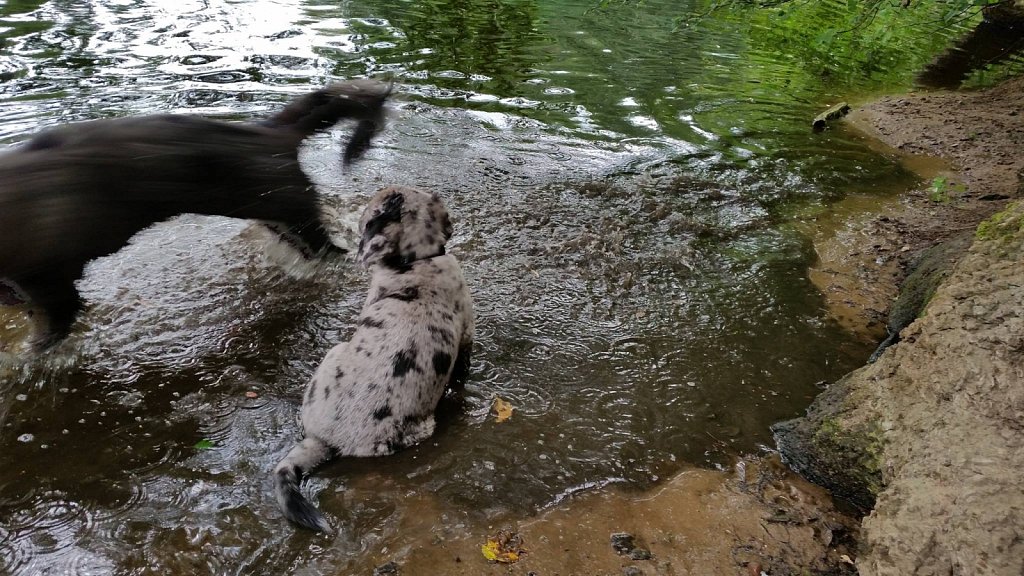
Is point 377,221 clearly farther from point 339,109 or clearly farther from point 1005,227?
point 1005,227

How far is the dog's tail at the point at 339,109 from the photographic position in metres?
4.15

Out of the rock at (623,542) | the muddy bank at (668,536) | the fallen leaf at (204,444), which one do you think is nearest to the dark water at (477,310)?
the fallen leaf at (204,444)

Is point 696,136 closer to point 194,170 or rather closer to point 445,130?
point 445,130

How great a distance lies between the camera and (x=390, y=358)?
3.00 metres

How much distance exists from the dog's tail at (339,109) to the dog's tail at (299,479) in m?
2.27

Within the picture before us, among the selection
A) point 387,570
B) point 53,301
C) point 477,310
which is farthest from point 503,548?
point 53,301

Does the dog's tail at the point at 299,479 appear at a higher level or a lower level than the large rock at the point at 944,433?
lower

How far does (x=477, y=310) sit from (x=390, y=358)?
142 cm

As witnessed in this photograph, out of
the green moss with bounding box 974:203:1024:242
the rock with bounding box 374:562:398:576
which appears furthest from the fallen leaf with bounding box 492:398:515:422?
the green moss with bounding box 974:203:1024:242

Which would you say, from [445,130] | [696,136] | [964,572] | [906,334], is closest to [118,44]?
[445,130]

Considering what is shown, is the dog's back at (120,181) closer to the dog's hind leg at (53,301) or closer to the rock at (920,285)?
the dog's hind leg at (53,301)

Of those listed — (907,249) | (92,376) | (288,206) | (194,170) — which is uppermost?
(194,170)

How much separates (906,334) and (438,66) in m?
8.00

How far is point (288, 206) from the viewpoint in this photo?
13.0 feet
